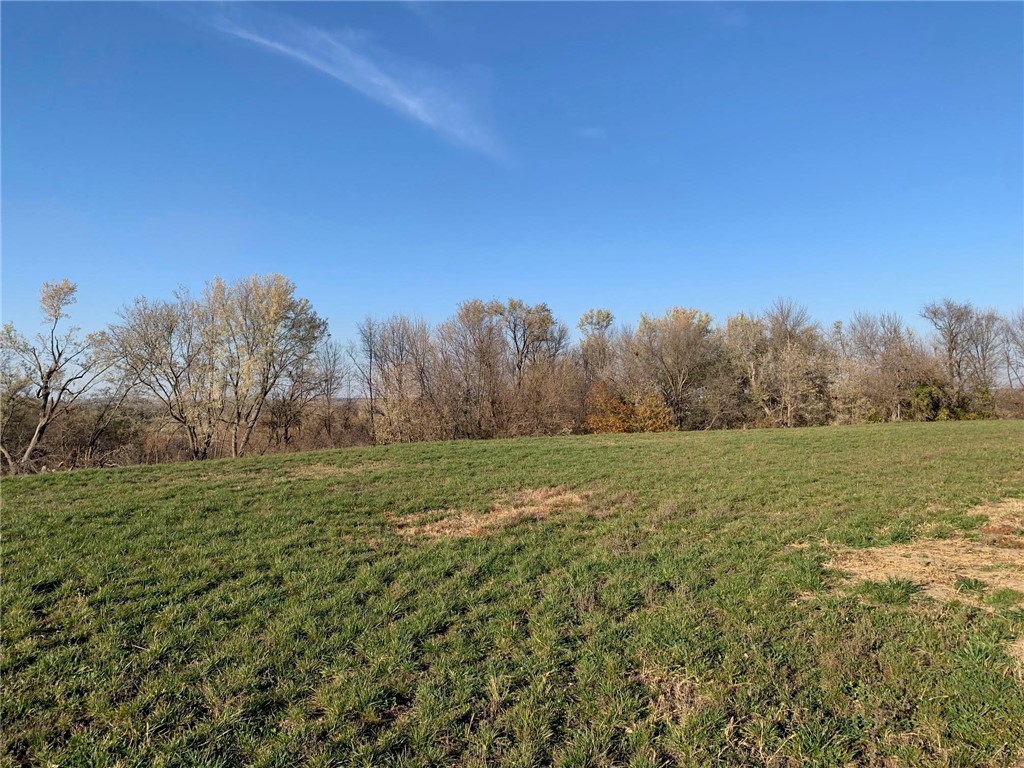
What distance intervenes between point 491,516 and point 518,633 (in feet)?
13.9

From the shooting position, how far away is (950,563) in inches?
213

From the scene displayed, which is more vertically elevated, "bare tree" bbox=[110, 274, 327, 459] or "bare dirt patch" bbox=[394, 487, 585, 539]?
"bare tree" bbox=[110, 274, 327, 459]

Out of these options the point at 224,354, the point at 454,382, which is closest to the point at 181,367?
the point at 224,354

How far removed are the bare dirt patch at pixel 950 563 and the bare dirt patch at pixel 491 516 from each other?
14.2 ft

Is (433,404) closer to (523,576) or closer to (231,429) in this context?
(231,429)

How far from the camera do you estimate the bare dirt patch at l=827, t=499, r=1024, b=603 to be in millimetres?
4812

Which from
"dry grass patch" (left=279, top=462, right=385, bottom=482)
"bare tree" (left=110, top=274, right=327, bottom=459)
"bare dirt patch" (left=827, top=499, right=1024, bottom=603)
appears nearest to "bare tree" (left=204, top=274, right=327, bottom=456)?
"bare tree" (left=110, top=274, right=327, bottom=459)

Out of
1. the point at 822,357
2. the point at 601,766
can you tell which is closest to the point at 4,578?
the point at 601,766

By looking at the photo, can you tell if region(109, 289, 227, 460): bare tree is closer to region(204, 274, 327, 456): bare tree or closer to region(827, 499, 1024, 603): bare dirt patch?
region(204, 274, 327, 456): bare tree

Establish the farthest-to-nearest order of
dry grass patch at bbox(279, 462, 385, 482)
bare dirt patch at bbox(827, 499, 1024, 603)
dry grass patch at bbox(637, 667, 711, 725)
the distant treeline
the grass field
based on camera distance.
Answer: the distant treeline → dry grass patch at bbox(279, 462, 385, 482) → bare dirt patch at bbox(827, 499, 1024, 603) → dry grass patch at bbox(637, 667, 711, 725) → the grass field

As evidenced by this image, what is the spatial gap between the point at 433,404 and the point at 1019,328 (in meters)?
52.0

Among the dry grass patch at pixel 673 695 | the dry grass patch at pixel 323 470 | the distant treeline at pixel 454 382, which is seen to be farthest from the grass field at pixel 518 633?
the distant treeline at pixel 454 382

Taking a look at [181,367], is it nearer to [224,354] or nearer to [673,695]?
[224,354]

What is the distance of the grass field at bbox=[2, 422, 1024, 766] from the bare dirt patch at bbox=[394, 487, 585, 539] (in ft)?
0.24
